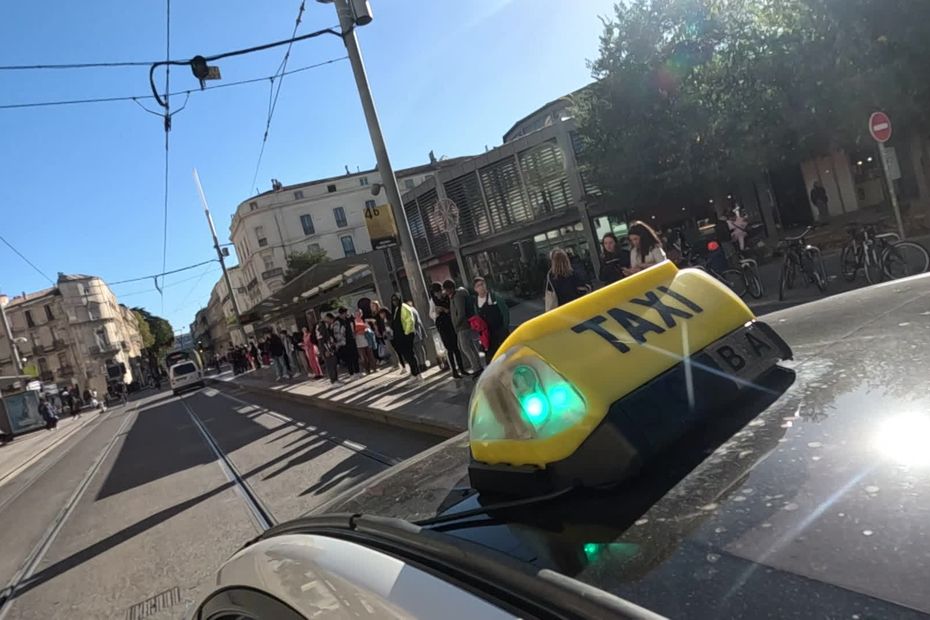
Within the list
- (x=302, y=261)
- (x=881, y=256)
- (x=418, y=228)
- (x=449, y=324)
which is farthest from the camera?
(x=302, y=261)

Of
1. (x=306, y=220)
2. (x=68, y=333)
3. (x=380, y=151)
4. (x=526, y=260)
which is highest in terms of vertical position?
(x=306, y=220)

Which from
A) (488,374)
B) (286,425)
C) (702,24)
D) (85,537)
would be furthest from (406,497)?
(702,24)

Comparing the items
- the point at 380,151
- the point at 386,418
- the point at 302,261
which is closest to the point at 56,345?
the point at 302,261

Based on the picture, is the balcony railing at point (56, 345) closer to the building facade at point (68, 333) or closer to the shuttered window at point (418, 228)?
the building facade at point (68, 333)

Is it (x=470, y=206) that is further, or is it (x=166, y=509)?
(x=470, y=206)

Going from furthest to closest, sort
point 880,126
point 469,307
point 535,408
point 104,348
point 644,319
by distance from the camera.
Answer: point 104,348
point 880,126
point 469,307
point 644,319
point 535,408

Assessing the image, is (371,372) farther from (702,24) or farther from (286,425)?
(702,24)

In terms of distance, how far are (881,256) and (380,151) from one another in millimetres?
8345

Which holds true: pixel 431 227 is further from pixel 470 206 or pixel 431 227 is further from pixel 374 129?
pixel 374 129

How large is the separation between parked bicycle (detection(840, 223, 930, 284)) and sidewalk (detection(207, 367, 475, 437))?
6584 millimetres

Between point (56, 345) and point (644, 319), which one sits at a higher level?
point (56, 345)

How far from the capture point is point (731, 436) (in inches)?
47.1

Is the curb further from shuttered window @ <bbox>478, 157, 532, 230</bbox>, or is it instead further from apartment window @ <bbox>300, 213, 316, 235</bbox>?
apartment window @ <bbox>300, 213, 316, 235</bbox>

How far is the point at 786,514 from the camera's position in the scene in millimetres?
898
